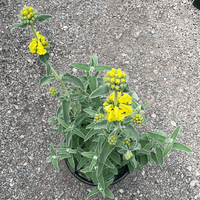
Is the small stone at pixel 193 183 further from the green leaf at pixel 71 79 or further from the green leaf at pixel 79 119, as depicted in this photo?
the green leaf at pixel 71 79

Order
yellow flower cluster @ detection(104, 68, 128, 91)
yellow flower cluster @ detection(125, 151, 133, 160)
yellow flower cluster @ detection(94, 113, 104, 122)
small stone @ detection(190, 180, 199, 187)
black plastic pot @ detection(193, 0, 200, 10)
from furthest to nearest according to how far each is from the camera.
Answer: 1. black plastic pot @ detection(193, 0, 200, 10)
2. small stone @ detection(190, 180, 199, 187)
3. yellow flower cluster @ detection(125, 151, 133, 160)
4. yellow flower cluster @ detection(94, 113, 104, 122)
5. yellow flower cluster @ detection(104, 68, 128, 91)

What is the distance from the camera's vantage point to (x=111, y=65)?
12.8ft

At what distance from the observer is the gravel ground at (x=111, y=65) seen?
3.20m

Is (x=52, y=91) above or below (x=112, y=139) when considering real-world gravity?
above

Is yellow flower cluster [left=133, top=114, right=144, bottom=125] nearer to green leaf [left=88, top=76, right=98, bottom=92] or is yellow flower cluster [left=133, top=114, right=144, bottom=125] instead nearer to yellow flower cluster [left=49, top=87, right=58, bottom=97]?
green leaf [left=88, top=76, right=98, bottom=92]

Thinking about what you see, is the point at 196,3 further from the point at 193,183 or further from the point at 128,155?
the point at 128,155

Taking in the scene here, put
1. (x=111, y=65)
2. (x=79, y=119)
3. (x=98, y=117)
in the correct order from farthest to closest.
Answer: (x=111, y=65)
(x=79, y=119)
(x=98, y=117)

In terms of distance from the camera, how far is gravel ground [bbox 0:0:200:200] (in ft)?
10.5

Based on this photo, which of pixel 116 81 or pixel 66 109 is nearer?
pixel 116 81

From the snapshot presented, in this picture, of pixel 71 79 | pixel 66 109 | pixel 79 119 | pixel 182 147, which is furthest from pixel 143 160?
pixel 71 79

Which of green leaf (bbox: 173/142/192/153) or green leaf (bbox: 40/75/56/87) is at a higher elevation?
green leaf (bbox: 40/75/56/87)

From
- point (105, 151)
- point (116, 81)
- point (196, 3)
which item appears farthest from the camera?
point (196, 3)

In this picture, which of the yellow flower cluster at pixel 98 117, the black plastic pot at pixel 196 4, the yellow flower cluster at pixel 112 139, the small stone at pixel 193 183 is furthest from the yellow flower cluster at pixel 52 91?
the black plastic pot at pixel 196 4

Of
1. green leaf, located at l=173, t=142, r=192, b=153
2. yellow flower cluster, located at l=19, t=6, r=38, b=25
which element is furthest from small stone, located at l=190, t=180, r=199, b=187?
yellow flower cluster, located at l=19, t=6, r=38, b=25
